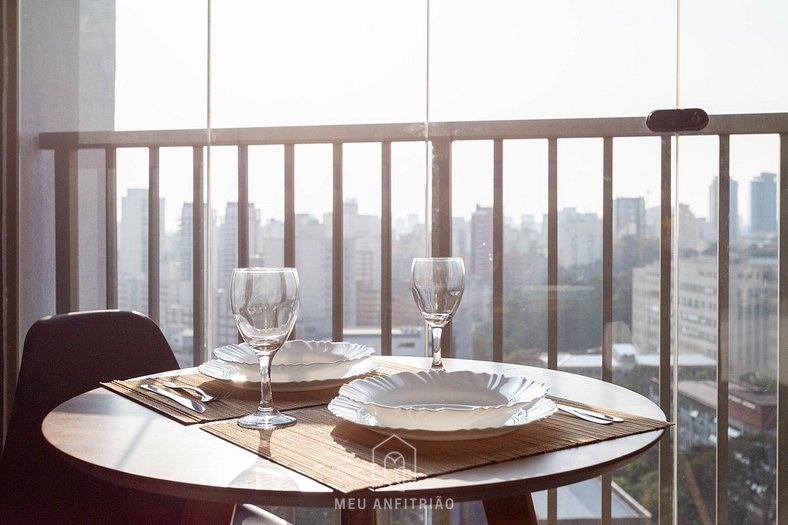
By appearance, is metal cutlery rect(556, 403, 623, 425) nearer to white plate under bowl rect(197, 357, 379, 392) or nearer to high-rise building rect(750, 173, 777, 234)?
white plate under bowl rect(197, 357, 379, 392)

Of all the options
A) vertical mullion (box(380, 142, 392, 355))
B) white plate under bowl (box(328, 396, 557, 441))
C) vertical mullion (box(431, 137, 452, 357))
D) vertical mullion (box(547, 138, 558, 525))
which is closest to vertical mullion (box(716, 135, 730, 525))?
vertical mullion (box(547, 138, 558, 525))

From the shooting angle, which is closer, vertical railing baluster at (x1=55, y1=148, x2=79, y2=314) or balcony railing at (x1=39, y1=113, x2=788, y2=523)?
balcony railing at (x1=39, y1=113, x2=788, y2=523)

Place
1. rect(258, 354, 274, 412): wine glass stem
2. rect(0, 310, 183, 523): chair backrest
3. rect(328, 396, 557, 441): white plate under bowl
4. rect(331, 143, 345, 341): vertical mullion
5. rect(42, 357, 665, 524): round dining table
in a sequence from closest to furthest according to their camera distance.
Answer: rect(42, 357, 665, 524): round dining table
rect(328, 396, 557, 441): white plate under bowl
rect(258, 354, 274, 412): wine glass stem
rect(0, 310, 183, 523): chair backrest
rect(331, 143, 345, 341): vertical mullion

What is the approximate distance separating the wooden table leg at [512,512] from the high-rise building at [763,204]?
1.70m

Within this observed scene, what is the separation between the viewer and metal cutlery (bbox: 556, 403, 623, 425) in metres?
0.87

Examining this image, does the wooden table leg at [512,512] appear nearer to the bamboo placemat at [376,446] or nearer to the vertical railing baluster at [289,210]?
the bamboo placemat at [376,446]

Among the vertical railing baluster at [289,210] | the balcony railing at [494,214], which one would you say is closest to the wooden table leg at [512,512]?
the balcony railing at [494,214]

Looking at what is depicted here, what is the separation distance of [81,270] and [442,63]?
1557 mm

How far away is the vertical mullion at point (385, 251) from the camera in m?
2.41

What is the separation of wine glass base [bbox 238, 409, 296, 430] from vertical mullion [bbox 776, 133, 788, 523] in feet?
6.35

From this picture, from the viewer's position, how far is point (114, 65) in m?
2.67

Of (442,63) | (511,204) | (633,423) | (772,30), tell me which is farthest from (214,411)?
(772,30)

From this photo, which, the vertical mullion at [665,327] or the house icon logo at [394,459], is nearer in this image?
the house icon logo at [394,459]

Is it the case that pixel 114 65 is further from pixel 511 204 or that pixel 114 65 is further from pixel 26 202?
pixel 511 204
